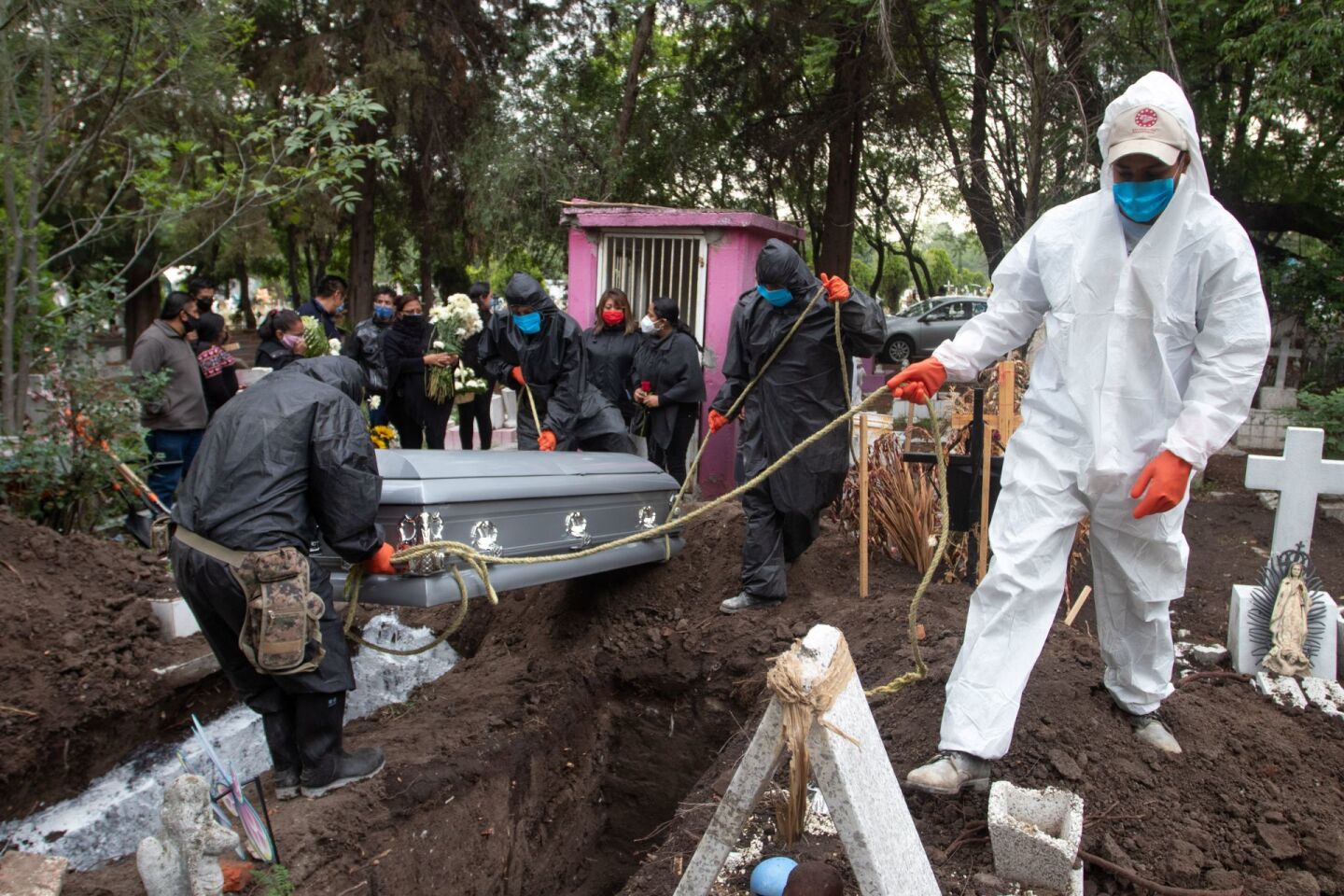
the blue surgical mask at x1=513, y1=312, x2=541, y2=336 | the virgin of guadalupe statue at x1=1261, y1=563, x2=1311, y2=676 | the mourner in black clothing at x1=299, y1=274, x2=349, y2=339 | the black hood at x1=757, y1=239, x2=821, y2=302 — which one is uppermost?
the black hood at x1=757, y1=239, x2=821, y2=302

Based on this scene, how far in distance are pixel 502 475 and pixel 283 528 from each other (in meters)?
0.95

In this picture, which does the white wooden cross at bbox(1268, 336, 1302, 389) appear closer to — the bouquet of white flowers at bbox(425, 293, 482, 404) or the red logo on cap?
the bouquet of white flowers at bbox(425, 293, 482, 404)

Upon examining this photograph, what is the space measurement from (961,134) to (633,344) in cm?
894

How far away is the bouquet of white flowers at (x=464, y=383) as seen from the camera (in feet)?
22.5

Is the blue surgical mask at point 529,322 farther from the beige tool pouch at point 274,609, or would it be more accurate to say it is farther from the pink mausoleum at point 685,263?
the beige tool pouch at point 274,609

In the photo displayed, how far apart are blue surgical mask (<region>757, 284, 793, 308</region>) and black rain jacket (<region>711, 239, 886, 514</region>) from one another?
0.9 inches

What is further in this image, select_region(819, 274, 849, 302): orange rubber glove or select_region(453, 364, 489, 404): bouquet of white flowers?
Result: select_region(453, 364, 489, 404): bouquet of white flowers

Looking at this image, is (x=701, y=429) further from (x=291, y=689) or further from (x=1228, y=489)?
(x=291, y=689)

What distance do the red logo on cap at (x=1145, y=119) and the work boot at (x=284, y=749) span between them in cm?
302

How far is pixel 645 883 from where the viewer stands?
2.65 m

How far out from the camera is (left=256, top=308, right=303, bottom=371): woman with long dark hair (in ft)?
12.8

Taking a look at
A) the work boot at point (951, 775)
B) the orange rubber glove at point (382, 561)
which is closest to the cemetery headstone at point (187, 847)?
the orange rubber glove at point (382, 561)

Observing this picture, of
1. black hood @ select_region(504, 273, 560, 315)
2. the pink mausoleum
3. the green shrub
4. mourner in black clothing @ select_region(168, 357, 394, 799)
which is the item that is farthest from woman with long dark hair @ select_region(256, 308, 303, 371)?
the green shrub

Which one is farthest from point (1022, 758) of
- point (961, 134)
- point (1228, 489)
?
point (961, 134)
